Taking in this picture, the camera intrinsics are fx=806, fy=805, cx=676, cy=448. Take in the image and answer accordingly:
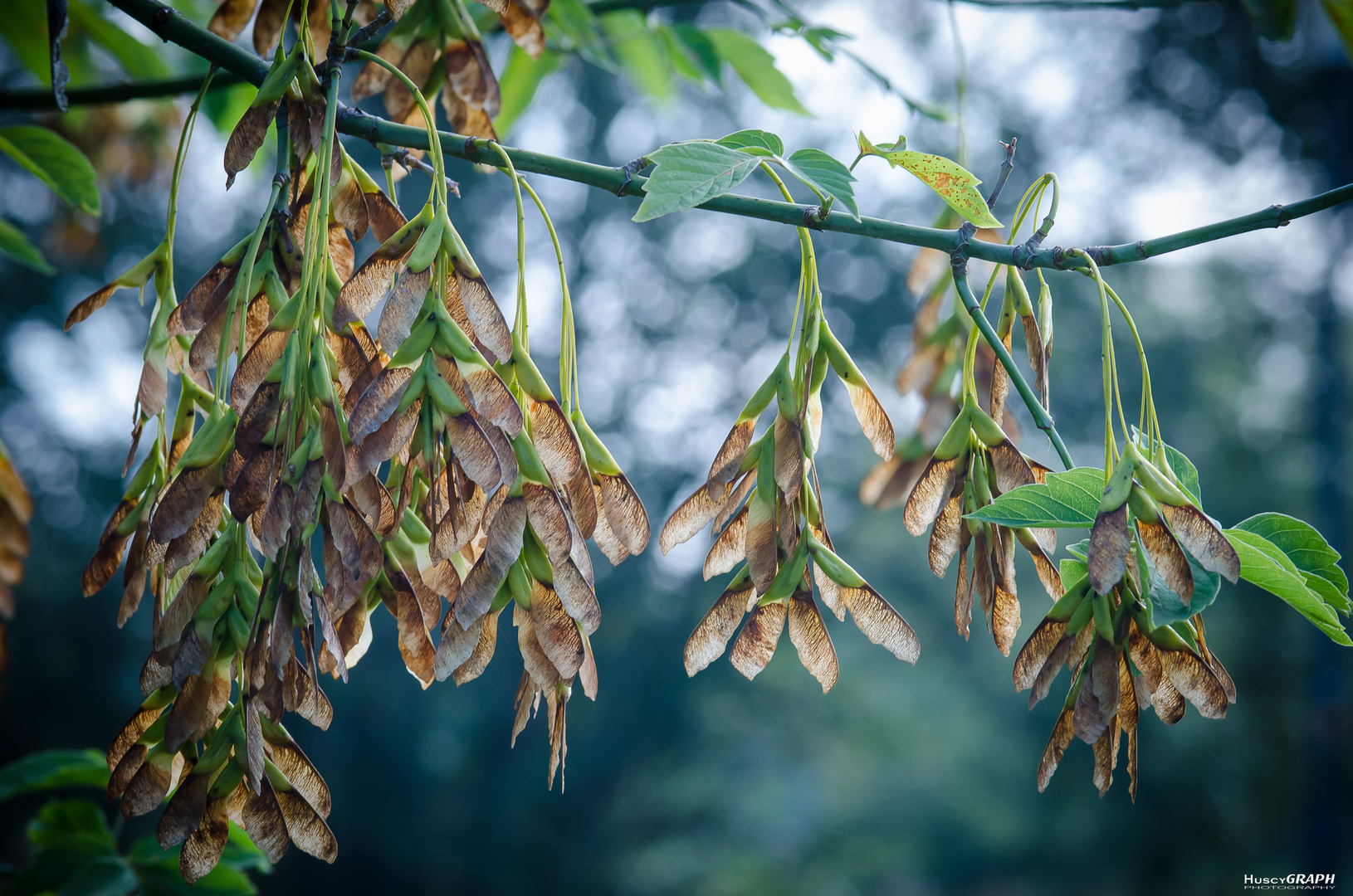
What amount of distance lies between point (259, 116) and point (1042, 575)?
67 cm

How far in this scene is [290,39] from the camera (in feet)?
3.06

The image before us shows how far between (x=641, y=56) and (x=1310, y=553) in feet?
4.47

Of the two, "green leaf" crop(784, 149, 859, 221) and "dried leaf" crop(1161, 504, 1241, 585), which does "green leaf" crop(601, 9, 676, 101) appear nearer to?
"green leaf" crop(784, 149, 859, 221)

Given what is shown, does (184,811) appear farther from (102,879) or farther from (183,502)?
(102,879)

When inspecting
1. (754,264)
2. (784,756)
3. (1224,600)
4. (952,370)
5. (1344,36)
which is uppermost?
(1344,36)

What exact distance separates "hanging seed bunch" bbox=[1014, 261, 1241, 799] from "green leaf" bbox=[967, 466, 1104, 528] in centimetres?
2

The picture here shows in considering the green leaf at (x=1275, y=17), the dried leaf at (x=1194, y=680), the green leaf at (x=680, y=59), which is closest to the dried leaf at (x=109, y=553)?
the dried leaf at (x=1194, y=680)

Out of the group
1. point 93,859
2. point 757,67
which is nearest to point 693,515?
point 93,859

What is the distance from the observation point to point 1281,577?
A: 518 mm

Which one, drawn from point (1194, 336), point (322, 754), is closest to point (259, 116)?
point (322, 754)

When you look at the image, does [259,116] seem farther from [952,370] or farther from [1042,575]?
[952,370]

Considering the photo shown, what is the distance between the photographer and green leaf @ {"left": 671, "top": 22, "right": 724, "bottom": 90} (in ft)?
3.94

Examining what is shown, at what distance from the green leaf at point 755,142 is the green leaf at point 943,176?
61mm

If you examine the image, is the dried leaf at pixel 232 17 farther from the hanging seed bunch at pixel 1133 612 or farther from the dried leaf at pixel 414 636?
the hanging seed bunch at pixel 1133 612
